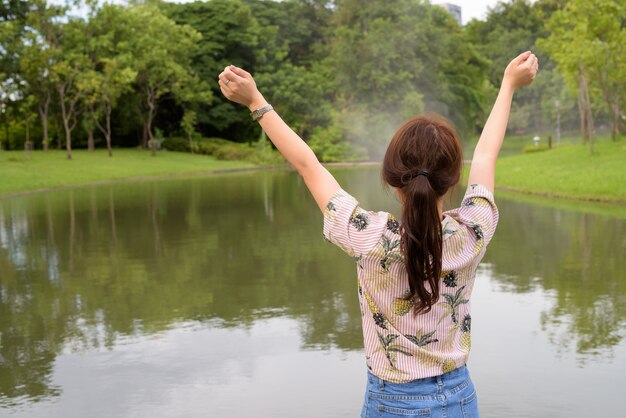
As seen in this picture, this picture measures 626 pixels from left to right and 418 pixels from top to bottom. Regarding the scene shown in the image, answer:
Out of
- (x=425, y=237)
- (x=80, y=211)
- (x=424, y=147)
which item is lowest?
(x=80, y=211)

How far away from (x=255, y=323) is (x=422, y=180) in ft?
15.3

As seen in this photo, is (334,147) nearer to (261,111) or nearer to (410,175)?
(261,111)

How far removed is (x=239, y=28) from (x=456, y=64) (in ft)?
48.3

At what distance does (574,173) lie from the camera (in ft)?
62.7

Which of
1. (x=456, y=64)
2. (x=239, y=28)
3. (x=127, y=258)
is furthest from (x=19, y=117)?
(x=127, y=258)

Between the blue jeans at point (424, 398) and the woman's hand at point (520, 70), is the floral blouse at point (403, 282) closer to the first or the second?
the blue jeans at point (424, 398)

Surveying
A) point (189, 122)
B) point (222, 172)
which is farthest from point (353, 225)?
point (189, 122)

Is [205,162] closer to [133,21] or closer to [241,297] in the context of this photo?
[133,21]

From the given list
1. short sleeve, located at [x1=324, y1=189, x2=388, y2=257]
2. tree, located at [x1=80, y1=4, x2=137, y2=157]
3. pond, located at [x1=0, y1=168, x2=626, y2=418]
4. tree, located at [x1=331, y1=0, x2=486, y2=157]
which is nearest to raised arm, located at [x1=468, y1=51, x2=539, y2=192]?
short sleeve, located at [x1=324, y1=189, x2=388, y2=257]

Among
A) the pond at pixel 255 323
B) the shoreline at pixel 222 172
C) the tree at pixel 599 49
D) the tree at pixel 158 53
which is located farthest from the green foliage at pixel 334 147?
the pond at pixel 255 323

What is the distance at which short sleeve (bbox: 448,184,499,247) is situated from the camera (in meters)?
1.88

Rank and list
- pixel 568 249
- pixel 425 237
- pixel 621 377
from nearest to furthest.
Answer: pixel 425 237, pixel 621 377, pixel 568 249

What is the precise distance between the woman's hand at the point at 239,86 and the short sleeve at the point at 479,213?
0.53m

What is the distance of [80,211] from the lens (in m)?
16.4
